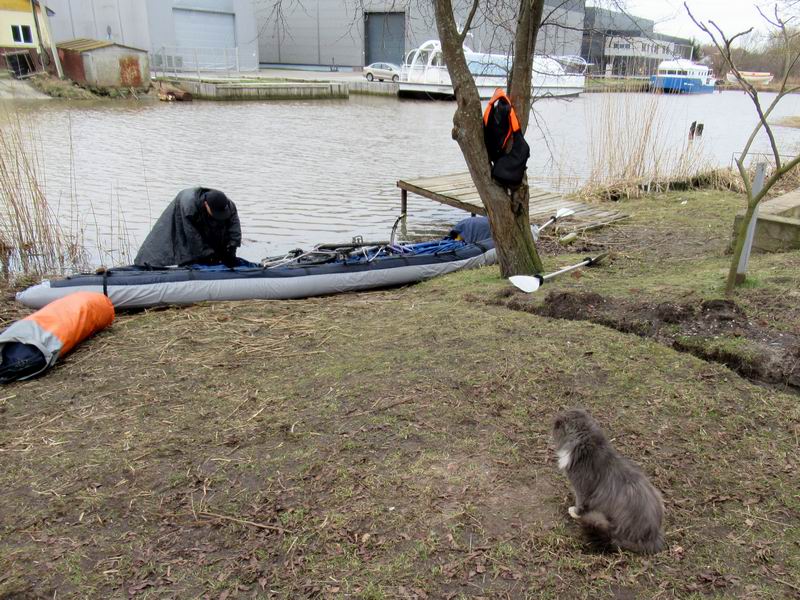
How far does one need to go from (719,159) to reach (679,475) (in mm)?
14087

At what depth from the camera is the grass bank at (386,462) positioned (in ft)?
7.31

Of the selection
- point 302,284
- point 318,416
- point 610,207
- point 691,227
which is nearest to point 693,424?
point 318,416

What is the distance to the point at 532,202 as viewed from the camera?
10039 millimetres

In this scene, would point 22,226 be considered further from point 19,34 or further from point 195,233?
point 19,34

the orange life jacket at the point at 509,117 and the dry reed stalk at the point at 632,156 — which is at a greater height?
the orange life jacket at the point at 509,117

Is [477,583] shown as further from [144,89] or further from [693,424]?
[144,89]

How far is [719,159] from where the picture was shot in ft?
47.6

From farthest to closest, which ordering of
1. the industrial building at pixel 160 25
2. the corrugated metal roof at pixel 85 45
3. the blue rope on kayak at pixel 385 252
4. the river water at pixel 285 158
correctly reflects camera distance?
the industrial building at pixel 160 25 → the corrugated metal roof at pixel 85 45 → the river water at pixel 285 158 → the blue rope on kayak at pixel 385 252

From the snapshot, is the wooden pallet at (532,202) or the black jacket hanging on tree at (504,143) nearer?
the black jacket hanging on tree at (504,143)

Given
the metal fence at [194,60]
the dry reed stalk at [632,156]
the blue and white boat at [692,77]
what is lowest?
the dry reed stalk at [632,156]

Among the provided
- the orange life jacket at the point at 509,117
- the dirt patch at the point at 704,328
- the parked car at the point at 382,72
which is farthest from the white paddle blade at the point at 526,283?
the parked car at the point at 382,72

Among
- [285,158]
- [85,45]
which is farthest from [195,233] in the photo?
[85,45]

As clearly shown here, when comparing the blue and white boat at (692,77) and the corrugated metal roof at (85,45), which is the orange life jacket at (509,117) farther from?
the corrugated metal roof at (85,45)

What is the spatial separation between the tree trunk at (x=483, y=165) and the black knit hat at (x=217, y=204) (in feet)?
7.91
